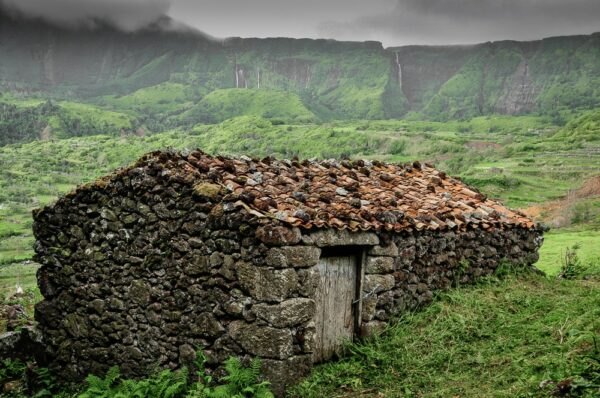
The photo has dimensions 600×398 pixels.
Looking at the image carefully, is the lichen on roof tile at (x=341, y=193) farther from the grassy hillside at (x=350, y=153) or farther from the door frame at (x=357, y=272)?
the grassy hillside at (x=350, y=153)

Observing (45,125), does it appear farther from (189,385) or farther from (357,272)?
(357,272)

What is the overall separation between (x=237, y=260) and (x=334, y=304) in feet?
6.06

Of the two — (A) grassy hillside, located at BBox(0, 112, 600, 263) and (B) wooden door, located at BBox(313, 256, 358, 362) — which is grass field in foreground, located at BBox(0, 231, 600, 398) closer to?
(B) wooden door, located at BBox(313, 256, 358, 362)

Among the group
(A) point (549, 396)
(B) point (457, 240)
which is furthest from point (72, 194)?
(A) point (549, 396)

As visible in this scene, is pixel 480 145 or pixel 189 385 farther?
pixel 480 145

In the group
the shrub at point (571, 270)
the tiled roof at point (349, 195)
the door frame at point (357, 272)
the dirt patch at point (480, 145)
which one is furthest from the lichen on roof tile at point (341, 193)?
the dirt patch at point (480, 145)

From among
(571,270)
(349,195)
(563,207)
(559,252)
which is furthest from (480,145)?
(349,195)

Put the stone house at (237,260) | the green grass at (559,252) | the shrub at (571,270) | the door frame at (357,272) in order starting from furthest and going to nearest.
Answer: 1. the green grass at (559,252)
2. the shrub at (571,270)
3. the door frame at (357,272)
4. the stone house at (237,260)

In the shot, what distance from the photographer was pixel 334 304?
8.27m

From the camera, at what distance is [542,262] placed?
50.5 feet

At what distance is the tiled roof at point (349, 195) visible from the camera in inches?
303

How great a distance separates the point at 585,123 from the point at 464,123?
74.5 m

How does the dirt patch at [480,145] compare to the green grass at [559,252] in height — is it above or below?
above

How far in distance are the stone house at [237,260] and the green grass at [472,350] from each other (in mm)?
398
